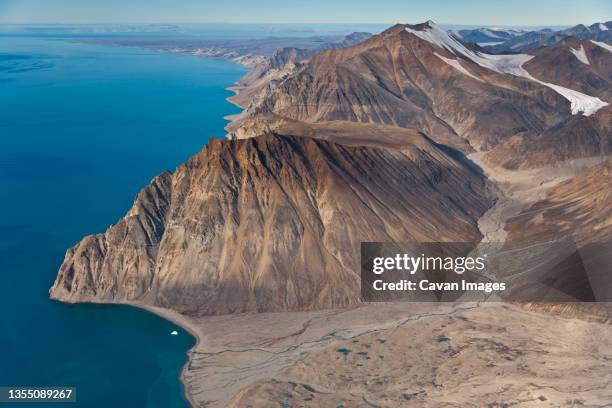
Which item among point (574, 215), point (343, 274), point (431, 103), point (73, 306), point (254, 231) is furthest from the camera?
point (431, 103)

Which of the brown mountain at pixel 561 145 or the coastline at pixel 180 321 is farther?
the brown mountain at pixel 561 145

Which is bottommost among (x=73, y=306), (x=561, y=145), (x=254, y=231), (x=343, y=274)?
(x=73, y=306)

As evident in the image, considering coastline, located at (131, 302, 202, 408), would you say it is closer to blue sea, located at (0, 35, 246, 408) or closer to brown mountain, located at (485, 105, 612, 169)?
blue sea, located at (0, 35, 246, 408)

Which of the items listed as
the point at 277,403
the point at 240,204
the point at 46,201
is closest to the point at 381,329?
the point at 277,403

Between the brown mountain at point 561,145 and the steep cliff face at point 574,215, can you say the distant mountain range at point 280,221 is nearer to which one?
the steep cliff face at point 574,215

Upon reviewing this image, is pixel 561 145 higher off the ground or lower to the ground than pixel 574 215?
higher

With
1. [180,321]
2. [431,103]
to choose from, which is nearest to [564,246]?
[180,321]

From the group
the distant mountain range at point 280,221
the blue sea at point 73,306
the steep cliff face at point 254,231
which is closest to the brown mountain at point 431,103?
the blue sea at point 73,306

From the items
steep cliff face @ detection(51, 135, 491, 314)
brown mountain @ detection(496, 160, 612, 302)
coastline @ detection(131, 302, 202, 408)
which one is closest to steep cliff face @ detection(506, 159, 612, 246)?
brown mountain @ detection(496, 160, 612, 302)

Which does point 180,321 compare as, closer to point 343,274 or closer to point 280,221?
point 280,221
